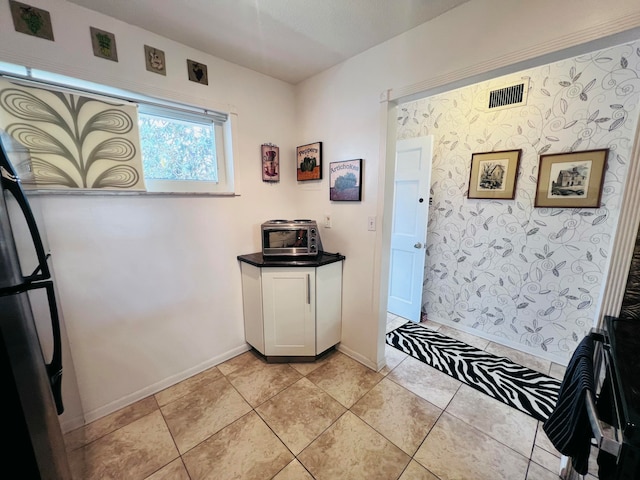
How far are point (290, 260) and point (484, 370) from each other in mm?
1878

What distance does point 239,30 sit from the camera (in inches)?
62.7

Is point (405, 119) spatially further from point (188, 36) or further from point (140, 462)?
point (140, 462)

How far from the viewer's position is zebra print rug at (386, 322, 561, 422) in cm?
176

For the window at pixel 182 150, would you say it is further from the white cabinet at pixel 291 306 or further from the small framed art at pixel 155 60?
the white cabinet at pixel 291 306

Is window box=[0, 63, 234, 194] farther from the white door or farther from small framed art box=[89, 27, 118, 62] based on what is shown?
the white door

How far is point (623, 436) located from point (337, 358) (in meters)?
1.82

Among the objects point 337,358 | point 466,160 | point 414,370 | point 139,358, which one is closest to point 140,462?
point 139,358

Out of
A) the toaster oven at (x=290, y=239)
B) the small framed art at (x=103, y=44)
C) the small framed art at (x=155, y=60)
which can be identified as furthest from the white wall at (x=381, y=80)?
the small framed art at (x=103, y=44)

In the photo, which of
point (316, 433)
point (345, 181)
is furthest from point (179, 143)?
point (316, 433)

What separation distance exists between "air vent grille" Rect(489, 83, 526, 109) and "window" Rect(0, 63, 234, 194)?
93.4 inches

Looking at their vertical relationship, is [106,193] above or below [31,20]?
below

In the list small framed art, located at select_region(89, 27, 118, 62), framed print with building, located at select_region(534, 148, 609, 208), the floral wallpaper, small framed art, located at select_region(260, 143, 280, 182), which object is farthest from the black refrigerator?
framed print with building, located at select_region(534, 148, 609, 208)

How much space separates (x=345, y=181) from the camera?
2.09 metres

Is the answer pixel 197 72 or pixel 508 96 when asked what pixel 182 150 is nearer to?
pixel 197 72
